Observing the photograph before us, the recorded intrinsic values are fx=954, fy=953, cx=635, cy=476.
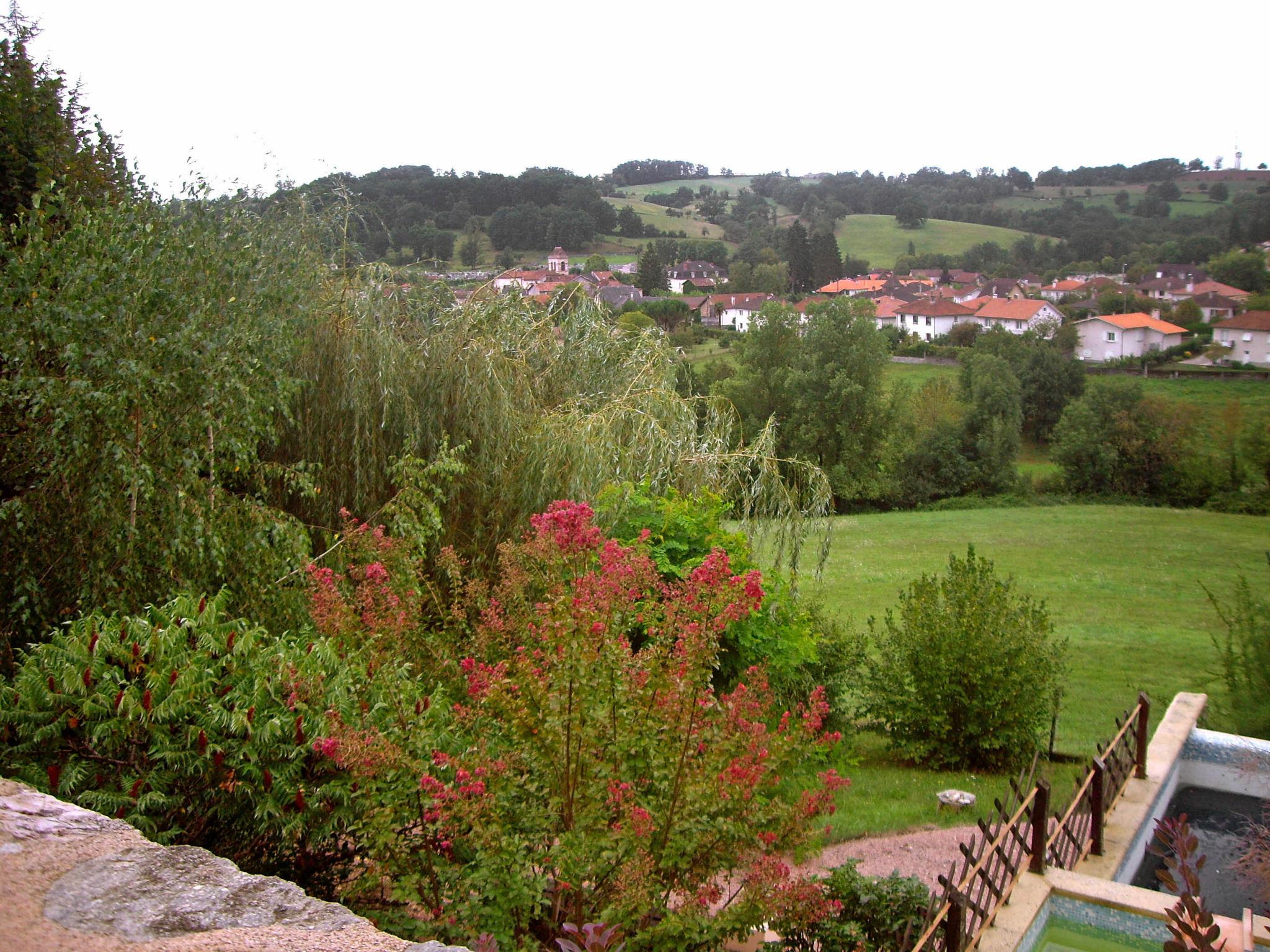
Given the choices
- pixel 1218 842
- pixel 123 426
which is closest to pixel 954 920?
pixel 1218 842

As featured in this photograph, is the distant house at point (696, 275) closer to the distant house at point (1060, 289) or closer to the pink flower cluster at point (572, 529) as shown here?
the distant house at point (1060, 289)

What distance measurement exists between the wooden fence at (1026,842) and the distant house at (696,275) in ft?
161

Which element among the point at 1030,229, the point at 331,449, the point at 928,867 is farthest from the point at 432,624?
the point at 1030,229

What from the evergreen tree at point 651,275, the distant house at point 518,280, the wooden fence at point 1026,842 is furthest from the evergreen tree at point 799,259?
the wooden fence at point 1026,842

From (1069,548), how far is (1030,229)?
8305 centimetres

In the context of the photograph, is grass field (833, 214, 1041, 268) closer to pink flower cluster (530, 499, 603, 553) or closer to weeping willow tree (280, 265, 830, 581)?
weeping willow tree (280, 265, 830, 581)

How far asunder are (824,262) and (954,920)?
83.8 metres

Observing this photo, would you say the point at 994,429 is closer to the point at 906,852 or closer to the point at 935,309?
the point at 935,309

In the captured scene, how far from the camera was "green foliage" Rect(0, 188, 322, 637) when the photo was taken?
554 centimetres

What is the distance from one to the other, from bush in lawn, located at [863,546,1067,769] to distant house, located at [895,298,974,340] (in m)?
55.6

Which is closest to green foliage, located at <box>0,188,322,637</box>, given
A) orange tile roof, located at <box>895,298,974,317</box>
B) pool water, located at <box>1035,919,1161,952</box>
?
pool water, located at <box>1035,919,1161,952</box>

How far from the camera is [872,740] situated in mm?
12070

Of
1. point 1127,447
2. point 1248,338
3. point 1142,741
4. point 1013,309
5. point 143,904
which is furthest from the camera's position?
point 1013,309

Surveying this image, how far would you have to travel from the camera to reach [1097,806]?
6133 millimetres
